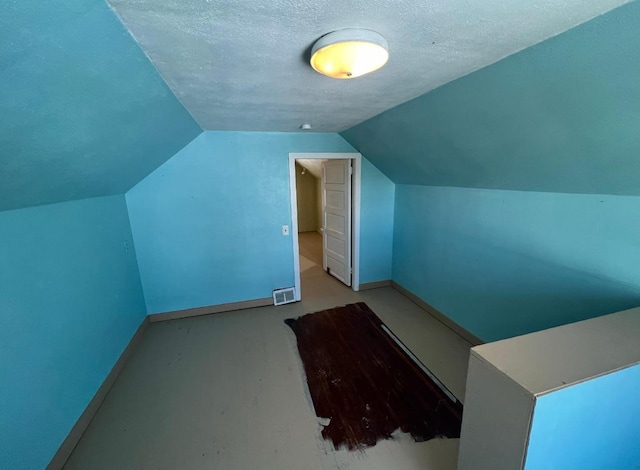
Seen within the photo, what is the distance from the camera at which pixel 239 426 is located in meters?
1.76

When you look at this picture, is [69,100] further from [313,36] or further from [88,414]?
[88,414]

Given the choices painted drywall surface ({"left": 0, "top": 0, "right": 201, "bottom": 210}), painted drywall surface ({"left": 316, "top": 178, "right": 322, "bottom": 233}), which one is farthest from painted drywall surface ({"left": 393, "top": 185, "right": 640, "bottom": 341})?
painted drywall surface ({"left": 316, "top": 178, "right": 322, "bottom": 233})

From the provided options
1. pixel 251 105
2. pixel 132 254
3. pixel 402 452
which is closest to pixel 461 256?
pixel 402 452

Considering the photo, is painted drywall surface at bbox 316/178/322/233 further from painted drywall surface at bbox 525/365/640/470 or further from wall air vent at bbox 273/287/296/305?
painted drywall surface at bbox 525/365/640/470

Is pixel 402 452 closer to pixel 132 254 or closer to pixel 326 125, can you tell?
pixel 326 125

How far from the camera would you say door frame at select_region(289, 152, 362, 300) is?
3.21 meters

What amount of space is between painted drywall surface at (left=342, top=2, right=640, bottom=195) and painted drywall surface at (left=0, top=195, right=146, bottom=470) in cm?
261

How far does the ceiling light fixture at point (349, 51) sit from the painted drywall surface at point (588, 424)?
147 cm

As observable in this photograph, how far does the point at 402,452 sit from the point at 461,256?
70.8 inches

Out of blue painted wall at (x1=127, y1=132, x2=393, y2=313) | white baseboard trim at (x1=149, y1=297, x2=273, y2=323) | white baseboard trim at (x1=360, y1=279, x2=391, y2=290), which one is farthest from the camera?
white baseboard trim at (x1=360, y1=279, x2=391, y2=290)

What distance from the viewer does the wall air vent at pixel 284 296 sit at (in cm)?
340

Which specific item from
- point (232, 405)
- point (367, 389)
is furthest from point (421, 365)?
point (232, 405)

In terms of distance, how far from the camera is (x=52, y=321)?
1574 millimetres

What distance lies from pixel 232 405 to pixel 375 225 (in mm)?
2694
